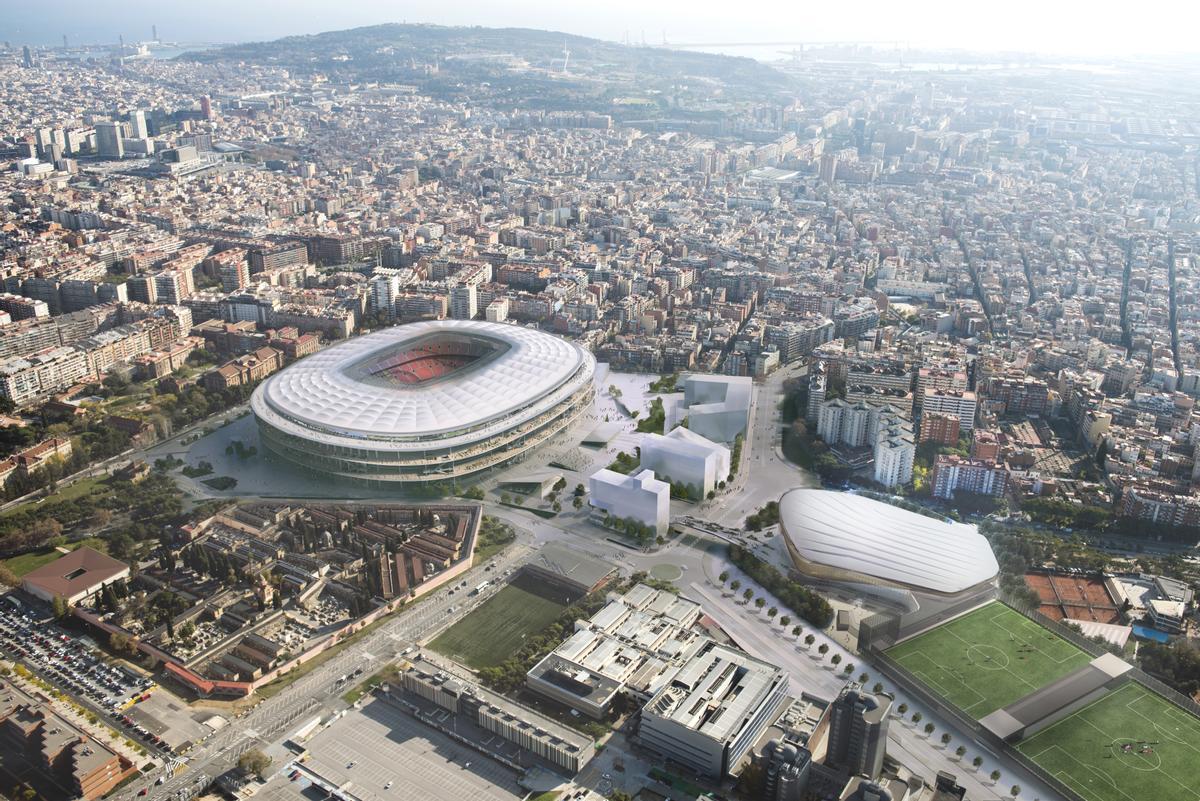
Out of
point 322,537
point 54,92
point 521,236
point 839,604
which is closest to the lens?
point 839,604

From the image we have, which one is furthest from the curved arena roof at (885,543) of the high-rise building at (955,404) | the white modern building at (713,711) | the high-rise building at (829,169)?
the high-rise building at (829,169)

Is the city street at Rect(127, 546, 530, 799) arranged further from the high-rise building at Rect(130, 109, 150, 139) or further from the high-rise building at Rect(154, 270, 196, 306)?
the high-rise building at Rect(130, 109, 150, 139)

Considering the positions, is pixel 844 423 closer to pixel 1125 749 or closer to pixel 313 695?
pixel 1125 749

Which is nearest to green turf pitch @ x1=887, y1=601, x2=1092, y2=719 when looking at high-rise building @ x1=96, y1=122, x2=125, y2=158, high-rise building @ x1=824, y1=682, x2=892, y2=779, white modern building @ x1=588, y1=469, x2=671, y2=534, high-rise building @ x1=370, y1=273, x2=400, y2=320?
high-rise building @ x1=824, y1=682, x2=892, y2=779

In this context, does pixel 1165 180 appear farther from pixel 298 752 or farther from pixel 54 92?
pixel 54 92

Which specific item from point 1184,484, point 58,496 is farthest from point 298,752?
point 1184,484

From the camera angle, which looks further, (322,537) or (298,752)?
(322,537)
